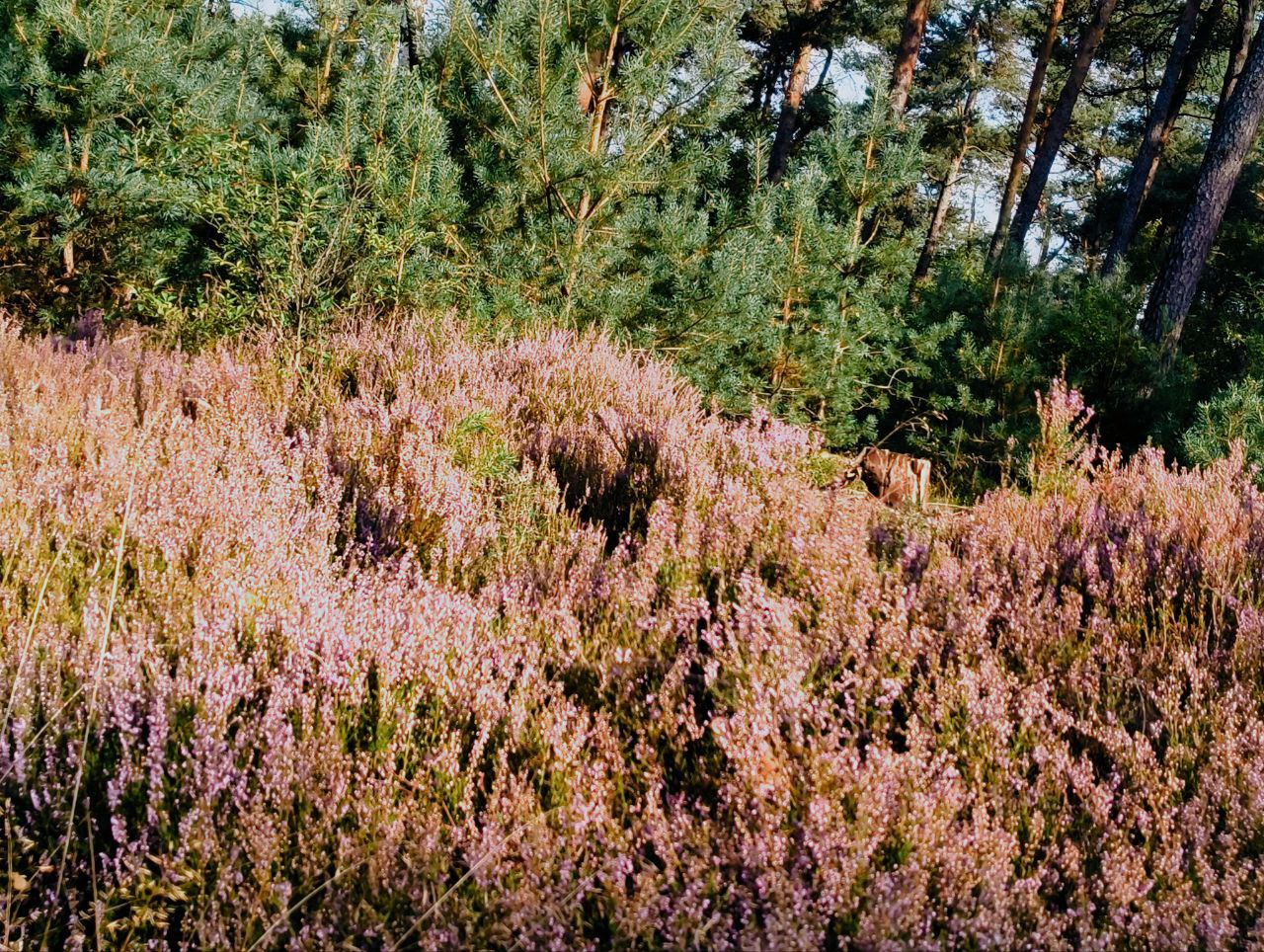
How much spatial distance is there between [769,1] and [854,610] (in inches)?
799

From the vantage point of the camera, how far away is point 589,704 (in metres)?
2.68

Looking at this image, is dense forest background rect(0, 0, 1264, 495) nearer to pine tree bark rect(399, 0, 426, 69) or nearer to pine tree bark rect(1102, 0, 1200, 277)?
pine tree bark rect(399, 0, 426, 69)

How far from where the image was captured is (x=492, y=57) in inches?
260

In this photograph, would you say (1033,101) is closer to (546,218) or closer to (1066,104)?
(1066,104)

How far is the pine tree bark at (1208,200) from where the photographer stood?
28.5 feet

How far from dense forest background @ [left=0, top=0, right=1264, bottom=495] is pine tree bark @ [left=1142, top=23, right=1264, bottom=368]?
3 centimetres

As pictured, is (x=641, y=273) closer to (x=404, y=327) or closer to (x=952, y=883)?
(x=404, y=327)

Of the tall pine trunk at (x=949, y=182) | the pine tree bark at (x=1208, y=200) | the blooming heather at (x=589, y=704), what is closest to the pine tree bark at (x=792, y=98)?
the tall pine trunk at (x=949, y=182)

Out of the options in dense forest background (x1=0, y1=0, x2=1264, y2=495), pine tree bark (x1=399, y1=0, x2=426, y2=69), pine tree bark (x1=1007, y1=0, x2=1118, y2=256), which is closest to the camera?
dense forest background (x1=0, y1=0, x2=1264, y2=495)

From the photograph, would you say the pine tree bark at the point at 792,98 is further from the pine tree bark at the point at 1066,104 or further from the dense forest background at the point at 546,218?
the dense forest background at the point at 546,218

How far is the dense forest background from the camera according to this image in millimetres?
6117

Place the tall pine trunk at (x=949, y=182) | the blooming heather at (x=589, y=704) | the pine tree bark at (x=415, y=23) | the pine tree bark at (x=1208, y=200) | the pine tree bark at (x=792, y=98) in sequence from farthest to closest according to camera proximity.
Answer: the tall pine trunk at (x=949, y=182) → the pine tree bark at (x=792, y=98) → the pine tree bark at (x=1208, y=200) → the pine tree bark at (x=415, y=23) → the blooming heather at (x=589, y=704)

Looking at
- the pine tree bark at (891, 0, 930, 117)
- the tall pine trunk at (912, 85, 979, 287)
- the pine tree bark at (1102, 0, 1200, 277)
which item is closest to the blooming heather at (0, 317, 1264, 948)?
the pine tree bark at (891, 0, 930, 117)

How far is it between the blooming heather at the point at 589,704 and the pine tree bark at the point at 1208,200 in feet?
19.4
